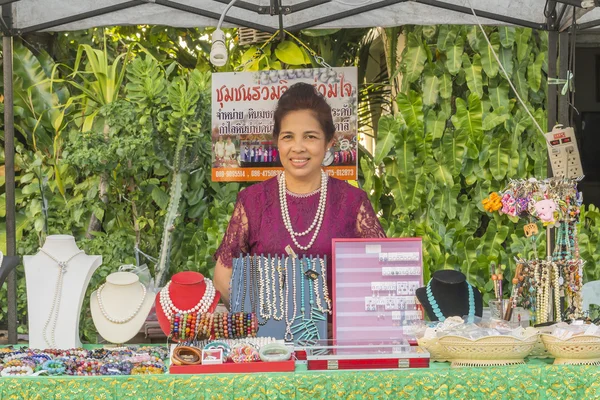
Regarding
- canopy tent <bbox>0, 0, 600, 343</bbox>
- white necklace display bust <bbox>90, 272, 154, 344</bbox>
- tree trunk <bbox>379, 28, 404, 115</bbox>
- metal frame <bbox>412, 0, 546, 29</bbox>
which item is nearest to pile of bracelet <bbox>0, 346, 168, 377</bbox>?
white necklace display bust <bbox>90, 272, 154, 344</bbox>

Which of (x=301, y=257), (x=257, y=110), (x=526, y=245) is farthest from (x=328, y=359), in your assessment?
(x=526, y=245)

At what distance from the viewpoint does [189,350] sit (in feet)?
9.59

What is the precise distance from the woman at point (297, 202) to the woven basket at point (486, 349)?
95 centimetres

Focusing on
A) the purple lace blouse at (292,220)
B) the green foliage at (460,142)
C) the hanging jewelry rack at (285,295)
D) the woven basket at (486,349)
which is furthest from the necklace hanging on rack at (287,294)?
the green foliage at (460,142)

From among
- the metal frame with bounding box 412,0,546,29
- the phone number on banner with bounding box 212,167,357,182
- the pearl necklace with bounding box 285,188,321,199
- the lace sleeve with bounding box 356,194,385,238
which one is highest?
the metal frame with bounding box 412,0,546,29

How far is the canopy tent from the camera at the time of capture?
4.03 m

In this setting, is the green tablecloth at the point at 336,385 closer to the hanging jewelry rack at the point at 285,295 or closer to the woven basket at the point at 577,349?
the woven basket at the point at 577,349

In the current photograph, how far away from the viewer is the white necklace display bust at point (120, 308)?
11.0 feet

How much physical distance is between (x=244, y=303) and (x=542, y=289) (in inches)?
45.6

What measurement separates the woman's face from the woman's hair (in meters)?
0.02

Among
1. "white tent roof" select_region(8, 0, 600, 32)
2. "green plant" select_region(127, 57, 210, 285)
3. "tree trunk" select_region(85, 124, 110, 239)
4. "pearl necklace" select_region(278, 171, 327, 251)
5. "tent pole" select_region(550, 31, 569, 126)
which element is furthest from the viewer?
"tree trunk" select_region(85, 124, 110, 239)

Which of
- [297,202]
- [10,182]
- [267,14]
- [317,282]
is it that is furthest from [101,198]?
[317,282]

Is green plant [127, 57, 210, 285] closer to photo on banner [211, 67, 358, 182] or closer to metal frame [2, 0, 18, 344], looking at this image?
photo on banner [211, 67, 358, 182]

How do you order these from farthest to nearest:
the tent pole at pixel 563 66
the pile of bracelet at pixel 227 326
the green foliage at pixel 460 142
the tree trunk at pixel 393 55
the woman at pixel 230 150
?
the tree trunk at pixel 393 55 → the green foliage at pixel 460 142 → the woman at pixel 230 150 → the tent pole at pixel 563 66 → the pile of bracelet at pixel 227 326
